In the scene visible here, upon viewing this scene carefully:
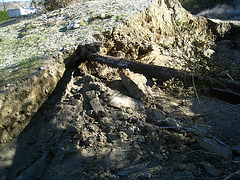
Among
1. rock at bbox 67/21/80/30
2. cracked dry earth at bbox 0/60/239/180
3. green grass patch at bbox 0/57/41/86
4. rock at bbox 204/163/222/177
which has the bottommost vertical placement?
cracked dry earth at bbox 0/60/239/180

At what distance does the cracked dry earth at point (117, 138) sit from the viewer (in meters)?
1.80

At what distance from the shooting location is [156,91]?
352cm

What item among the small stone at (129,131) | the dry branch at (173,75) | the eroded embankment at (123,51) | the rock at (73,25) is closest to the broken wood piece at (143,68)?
the dry branch at (173,75)

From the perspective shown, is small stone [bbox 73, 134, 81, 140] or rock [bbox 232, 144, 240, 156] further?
small stone [bbox 73, 134, 81, 140]

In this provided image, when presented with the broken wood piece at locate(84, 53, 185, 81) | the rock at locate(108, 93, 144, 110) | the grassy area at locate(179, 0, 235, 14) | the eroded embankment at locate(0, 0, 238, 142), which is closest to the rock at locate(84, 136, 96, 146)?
the rock at locate(108, 93, 144, 110)

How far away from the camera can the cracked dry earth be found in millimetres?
1803

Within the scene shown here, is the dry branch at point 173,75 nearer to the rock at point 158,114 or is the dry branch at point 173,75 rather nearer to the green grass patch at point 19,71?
the rock at point 158,114

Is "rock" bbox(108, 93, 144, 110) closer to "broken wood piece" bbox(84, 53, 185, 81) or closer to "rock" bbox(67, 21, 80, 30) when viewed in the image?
"broken wood piece" bbox(84, 53, 185, 81)

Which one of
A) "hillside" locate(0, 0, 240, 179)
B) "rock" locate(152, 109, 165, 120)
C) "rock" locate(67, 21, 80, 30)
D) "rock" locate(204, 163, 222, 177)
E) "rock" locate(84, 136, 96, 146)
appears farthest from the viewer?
"rock" locate(67, 21, 80, 30)

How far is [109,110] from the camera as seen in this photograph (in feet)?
8.71

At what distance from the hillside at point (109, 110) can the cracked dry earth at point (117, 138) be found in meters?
0.01

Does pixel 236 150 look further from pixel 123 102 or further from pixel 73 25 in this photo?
pixel 73 25

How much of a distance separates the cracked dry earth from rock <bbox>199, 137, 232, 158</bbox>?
0.04ft

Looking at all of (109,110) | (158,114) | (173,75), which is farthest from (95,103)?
(173,75)
